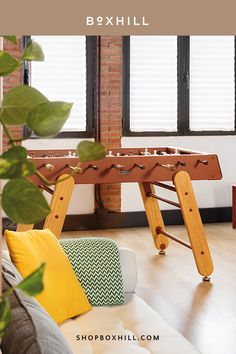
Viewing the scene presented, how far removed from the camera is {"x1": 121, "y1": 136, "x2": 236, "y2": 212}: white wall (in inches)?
304

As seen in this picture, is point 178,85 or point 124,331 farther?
point 178,85

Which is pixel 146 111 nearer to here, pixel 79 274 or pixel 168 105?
pixel 168 105

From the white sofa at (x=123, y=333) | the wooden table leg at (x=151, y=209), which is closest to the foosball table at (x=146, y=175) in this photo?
the wooden table leg at (x=151, y=209)

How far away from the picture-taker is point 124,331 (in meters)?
2.95

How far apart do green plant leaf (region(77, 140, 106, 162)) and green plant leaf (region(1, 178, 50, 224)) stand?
0.16 feet

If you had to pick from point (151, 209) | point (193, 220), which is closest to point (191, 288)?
point (193, 220)

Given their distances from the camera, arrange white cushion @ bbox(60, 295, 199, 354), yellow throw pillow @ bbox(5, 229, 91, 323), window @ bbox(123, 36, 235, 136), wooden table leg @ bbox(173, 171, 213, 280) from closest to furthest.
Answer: white cushion @ bbox(60, 295, 199, 354)
yellow throw pillow @ bbox(5, 229, 91, 323)
wooden table leg @ bbox(173, 171, 213, 280)
window @ bbox(123, 36, 235, 136)

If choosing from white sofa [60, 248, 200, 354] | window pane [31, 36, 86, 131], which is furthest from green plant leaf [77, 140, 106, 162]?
window pane [31, 36, 86, 131]

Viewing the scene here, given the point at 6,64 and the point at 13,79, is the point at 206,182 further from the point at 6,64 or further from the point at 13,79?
the point at 6,64

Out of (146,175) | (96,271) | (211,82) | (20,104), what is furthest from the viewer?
(211,82)

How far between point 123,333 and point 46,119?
244 cm

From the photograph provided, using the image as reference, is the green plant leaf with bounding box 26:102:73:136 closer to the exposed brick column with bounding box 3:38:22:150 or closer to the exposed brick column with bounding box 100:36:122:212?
the exposed brick column with bounding box 3:38:22:150

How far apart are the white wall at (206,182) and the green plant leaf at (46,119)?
7095 mm
